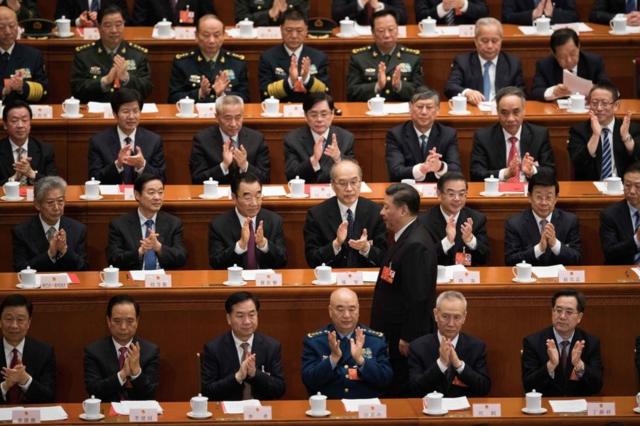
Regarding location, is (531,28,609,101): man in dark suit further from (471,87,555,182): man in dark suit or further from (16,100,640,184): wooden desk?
(471,87,555,182): man in dark suit

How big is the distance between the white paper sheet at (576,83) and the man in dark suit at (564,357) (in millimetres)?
2325

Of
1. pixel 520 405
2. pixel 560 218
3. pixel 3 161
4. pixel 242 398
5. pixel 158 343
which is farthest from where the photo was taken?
pixel 3 161

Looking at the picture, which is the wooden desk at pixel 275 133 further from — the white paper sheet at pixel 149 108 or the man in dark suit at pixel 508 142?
the man in dark suit at pixel 508 142

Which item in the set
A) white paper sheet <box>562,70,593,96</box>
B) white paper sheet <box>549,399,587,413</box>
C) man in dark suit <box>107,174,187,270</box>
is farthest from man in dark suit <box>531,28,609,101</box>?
white paper sheet <box>549,399,587,413</box>

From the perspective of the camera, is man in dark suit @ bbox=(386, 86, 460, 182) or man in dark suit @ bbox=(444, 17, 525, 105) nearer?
man in dark suit @ bbox=(386, 86, 460, 182)

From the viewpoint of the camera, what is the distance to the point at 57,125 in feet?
29.0

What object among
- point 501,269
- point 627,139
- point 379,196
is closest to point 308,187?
point 379,196

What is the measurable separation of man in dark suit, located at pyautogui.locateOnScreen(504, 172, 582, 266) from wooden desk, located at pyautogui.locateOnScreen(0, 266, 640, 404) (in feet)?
1.37

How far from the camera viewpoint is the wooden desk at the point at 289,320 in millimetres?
7309

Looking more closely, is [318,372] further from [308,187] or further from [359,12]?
[359,12]

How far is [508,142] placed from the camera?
28.2 feet

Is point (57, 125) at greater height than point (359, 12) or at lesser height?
lesser

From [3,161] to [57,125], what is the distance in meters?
0.43

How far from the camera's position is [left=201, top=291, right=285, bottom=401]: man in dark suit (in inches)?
269
